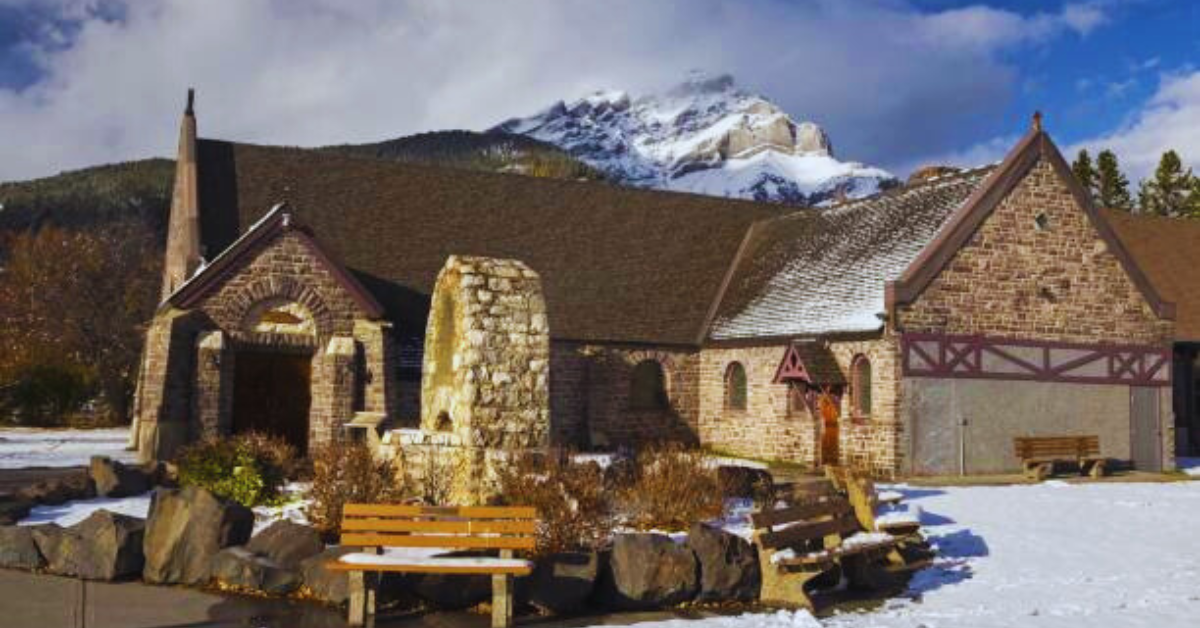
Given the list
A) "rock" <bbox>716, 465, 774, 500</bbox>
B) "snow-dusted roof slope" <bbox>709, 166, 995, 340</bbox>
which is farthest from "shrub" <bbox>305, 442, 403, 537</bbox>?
"snow-dusted roof slope" <bbox>709, 166, 995, 340</bbox>

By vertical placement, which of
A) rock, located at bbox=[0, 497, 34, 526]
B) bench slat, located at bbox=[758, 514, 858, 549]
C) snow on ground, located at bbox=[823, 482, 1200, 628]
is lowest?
snow on ground, located at bbox=[823, 482, 1200, 628]

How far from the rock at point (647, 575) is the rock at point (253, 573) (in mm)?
3221

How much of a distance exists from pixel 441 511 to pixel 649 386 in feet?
61.8

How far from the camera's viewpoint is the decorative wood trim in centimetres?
2388

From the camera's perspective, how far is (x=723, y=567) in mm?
11539

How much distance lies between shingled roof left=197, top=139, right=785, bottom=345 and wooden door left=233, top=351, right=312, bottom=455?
9.99 ft

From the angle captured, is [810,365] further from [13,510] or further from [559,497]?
[13,510]

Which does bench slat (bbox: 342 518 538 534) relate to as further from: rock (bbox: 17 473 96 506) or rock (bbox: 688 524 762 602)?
rock (bbox: 17 473 96 506)

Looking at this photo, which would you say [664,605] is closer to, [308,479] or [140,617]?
[140,617]

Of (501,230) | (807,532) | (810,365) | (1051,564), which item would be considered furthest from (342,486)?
(501,230)

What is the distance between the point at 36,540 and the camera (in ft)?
39.0

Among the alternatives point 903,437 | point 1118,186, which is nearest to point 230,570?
point 903,437

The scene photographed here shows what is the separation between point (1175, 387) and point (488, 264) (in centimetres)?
2445

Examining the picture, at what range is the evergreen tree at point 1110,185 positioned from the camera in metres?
58.3
